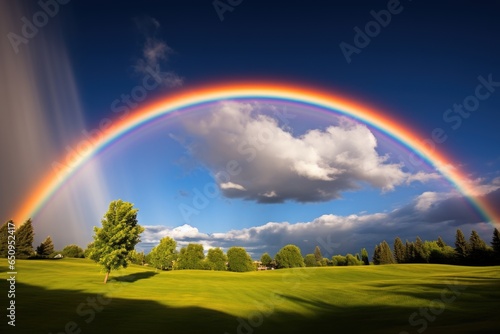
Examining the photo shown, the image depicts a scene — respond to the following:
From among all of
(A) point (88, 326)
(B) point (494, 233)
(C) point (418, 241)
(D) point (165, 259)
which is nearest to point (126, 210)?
(A) point (88, 326)

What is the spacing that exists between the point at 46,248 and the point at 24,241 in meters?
22.6

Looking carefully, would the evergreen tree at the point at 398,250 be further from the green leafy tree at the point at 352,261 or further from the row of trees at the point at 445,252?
the green leafy tree at the point at 352,261

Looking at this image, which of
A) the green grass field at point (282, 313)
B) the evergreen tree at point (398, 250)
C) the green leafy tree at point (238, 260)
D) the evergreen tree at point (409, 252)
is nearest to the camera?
the green grass field at point (282, 313)

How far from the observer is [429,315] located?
70.7 ft

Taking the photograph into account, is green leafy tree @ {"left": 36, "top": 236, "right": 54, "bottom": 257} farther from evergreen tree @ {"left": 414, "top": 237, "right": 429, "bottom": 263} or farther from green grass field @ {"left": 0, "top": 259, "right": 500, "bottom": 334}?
evergreen tree @ {"left": 414, "top": 237, "right": 429, "bottom": 263}

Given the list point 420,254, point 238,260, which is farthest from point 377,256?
point 238,260

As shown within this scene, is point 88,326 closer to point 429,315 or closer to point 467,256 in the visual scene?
point 429,315

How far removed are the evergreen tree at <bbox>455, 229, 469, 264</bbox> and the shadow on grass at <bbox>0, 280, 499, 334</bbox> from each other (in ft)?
363

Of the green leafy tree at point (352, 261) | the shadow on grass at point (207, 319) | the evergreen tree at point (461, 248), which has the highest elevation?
the evergreen tree at point (461, 248)

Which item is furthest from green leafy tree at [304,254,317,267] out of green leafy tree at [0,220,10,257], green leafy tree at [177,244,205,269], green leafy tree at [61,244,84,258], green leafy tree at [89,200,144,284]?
green leafy tree at [89,200,144,284]

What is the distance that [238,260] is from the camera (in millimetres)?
114625

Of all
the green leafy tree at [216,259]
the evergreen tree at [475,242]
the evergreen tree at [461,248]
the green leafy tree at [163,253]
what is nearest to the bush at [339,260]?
the evergreen tree at [461,248]

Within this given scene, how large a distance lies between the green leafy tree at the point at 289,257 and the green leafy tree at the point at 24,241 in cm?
9764

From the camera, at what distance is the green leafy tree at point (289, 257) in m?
136
